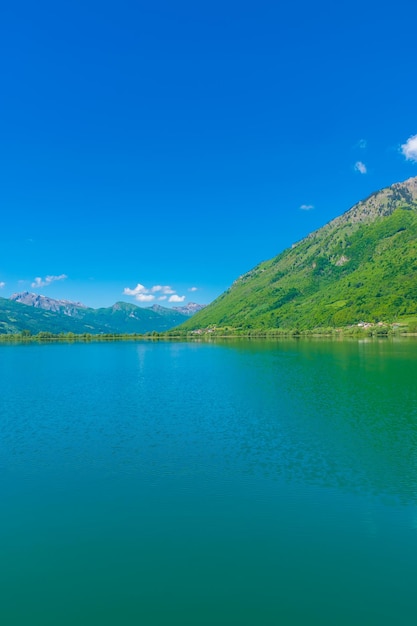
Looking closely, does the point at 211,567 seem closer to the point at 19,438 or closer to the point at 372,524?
the point at 372,524

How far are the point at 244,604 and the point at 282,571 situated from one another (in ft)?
8.31

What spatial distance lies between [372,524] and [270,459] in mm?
10522

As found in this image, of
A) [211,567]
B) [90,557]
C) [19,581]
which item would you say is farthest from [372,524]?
[19,581]

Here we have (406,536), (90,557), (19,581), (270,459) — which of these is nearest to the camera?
(19,581)

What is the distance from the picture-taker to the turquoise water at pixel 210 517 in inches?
599

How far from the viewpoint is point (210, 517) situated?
21.6 metres

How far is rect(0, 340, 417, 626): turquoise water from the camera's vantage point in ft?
49.9

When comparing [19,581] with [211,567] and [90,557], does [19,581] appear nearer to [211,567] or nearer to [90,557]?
[90,557]

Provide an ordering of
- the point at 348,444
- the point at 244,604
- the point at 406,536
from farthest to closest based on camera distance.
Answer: the point at 348,444
the point at 406,536
the point at 244,604

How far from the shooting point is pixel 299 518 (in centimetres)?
2131

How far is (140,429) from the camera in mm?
40094

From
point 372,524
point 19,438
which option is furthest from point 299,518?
point 19,438

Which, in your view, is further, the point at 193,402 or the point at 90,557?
the point at 193,402

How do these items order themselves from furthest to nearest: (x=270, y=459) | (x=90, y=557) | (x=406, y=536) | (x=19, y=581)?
(x=270, y=459) < (x=406, y=536) < (x=90, y=557) < (x=19, y=581)
